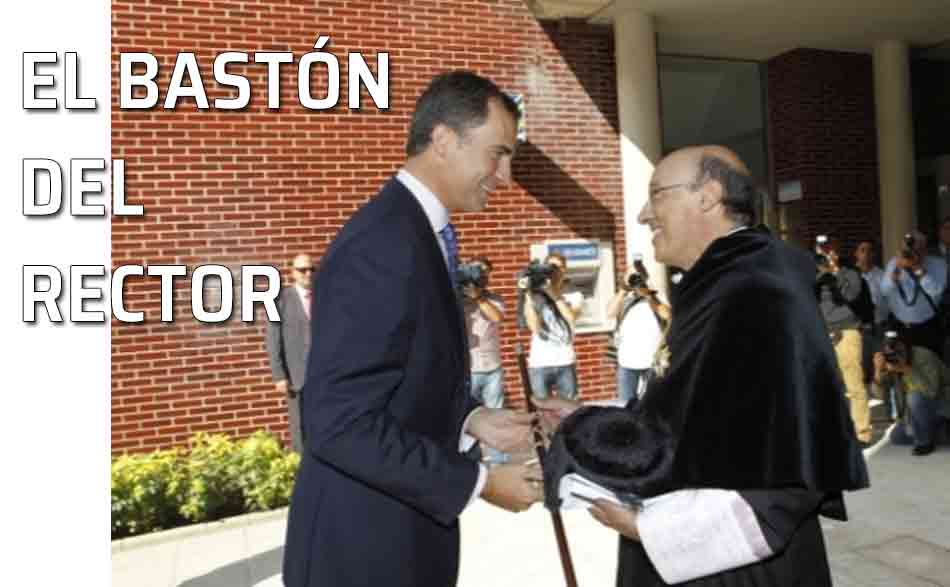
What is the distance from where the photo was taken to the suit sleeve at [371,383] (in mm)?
1617

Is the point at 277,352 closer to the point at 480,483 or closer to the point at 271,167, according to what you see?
the point at 271,167

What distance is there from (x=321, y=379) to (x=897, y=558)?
165 inches

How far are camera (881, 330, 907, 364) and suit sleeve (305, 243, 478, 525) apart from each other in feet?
20.4

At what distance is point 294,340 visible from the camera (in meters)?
6.52

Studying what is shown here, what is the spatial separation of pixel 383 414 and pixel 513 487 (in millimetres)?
404

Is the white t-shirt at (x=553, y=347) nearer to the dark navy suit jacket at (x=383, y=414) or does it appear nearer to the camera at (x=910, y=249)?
the camera at (x=910, y=249)

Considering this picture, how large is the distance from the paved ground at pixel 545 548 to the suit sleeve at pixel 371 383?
10.3ft

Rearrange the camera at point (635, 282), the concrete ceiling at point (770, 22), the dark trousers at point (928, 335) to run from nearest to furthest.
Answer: the dark trousers at point (928, 335) → the camera at point (635, 282) → the concrete ceiling at point (770, 22)

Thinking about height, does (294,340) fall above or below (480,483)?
above

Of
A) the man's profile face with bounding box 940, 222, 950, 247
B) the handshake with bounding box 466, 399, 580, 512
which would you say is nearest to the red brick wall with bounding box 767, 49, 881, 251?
the man's profile face with bounding box 940, 222, 950, 247

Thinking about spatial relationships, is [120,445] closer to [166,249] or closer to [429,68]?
[166,249]

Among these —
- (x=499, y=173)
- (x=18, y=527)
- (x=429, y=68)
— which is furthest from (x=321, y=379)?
(x=429, y=68)

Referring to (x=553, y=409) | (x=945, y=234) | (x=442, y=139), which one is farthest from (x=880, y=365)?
(x=442, y=139)

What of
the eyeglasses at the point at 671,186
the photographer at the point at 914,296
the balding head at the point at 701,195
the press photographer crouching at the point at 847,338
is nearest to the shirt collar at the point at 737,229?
the balding head at the point at 701,195
